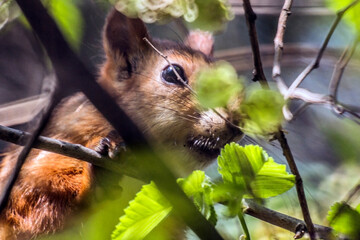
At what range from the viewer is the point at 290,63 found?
2.06 m

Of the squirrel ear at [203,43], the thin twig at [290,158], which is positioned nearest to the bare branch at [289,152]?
the thin twig at [290,158]

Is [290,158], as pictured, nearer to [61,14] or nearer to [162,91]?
[61,14]

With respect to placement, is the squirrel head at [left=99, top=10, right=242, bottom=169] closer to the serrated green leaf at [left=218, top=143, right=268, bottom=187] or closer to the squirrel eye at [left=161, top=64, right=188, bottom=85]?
the squirrel eye at [left=161, top=64, right=188, bottom=85]

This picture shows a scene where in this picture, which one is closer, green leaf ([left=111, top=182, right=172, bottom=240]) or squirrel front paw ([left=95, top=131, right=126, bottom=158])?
green leaf ([left=111, top=182, right=172, bottom=240])

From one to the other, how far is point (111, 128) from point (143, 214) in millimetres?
869

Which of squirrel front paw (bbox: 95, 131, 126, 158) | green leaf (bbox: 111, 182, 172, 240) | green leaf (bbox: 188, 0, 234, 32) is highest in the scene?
green leaf (bbox: 188, 0, 234, 32)

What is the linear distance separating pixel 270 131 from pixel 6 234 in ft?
4.00

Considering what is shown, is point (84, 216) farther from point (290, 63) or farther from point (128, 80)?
point (290, 63)

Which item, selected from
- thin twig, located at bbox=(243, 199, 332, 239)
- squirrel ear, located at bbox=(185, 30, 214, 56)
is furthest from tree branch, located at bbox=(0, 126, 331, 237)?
squirrel ear, located at bbox=(185, 30, 214, 56)

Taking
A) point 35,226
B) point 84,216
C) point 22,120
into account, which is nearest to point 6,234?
point 35,226

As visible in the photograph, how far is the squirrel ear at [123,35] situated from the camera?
1.88 m

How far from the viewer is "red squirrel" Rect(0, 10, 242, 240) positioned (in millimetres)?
1699

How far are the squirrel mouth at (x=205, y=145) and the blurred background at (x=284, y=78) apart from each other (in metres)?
0.09

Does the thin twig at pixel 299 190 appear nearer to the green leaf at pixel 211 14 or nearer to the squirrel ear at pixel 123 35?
the green leaf at pixel 211 14
